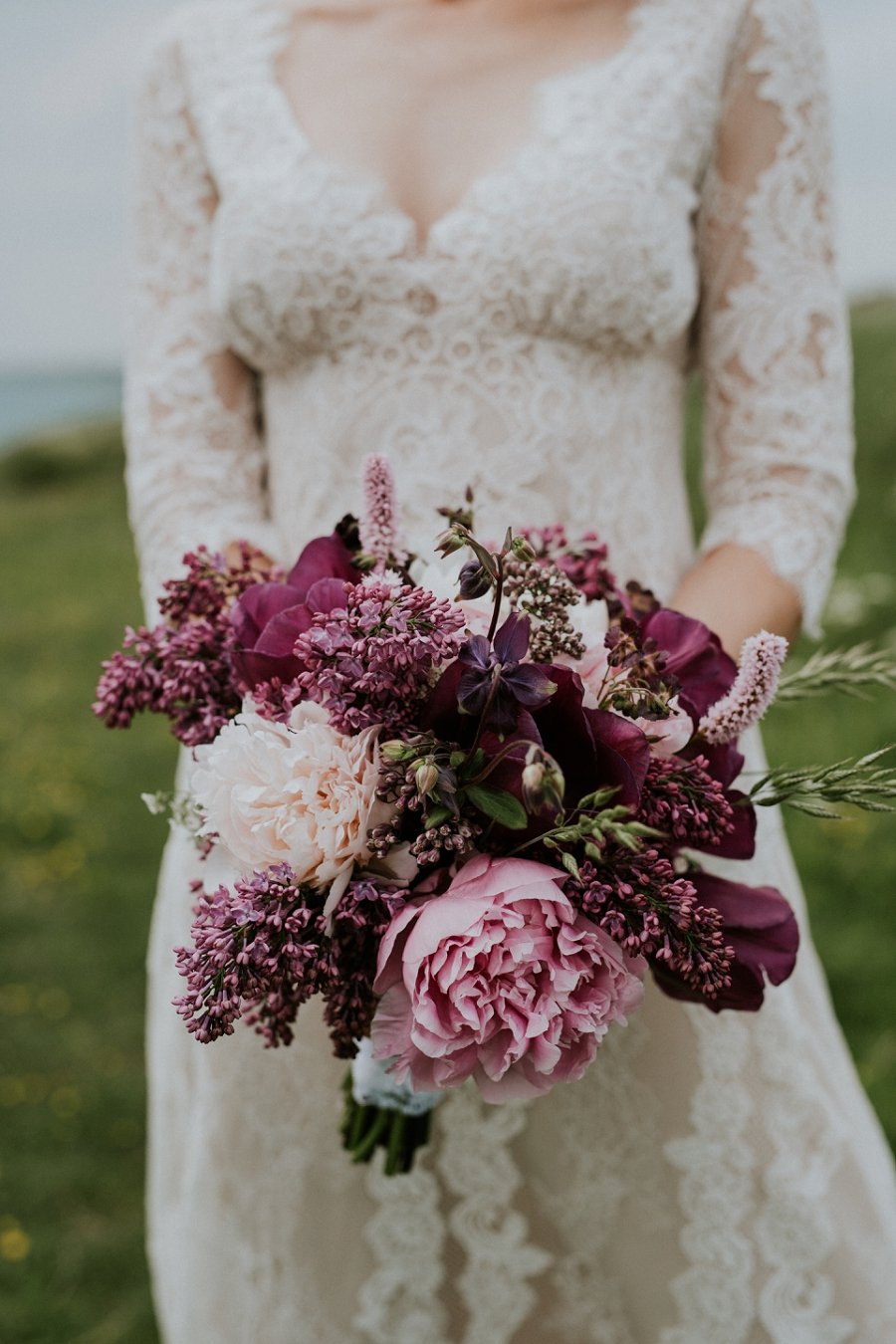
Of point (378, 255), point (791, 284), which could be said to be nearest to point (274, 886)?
point (378, 255)

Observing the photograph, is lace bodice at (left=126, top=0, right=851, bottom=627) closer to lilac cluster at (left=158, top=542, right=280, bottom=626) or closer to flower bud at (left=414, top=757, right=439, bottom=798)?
lilac cluster at (left=158, top=542, right=280, bottom=626)

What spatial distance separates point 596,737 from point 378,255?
955mm

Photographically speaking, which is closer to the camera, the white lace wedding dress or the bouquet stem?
the bouquet stem

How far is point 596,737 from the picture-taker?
1.10 metres

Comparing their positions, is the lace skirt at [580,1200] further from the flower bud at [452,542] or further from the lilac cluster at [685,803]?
the flower bud at [452,542]

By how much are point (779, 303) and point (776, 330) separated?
36 millimetres

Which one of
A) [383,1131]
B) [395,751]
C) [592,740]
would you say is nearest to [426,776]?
[395,751]

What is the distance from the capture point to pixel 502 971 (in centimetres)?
105

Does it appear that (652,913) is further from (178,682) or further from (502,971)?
(178,682)

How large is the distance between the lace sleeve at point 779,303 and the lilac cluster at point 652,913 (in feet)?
2.69

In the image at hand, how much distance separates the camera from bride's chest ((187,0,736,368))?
5.72 ft

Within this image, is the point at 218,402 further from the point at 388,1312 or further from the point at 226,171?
the point at 388,1312

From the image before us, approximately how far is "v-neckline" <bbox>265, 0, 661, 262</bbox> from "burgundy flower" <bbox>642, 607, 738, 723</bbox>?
0.76 meters

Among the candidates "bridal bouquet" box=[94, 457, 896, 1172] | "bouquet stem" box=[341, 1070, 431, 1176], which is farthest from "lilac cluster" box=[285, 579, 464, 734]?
"bouquet stem" box=[341, 1070, 431, 1176]
